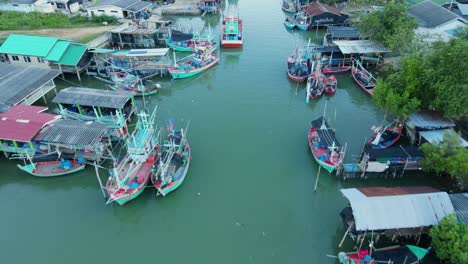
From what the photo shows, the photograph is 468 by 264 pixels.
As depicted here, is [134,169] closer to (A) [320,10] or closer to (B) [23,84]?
(B) [23,84]

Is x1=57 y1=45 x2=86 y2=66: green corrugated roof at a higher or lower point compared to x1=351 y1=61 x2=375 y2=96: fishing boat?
→ higher

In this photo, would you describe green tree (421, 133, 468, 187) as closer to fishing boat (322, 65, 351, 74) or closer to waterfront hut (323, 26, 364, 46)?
fishing boat (322, 65, 351, 74)

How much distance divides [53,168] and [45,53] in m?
17.0

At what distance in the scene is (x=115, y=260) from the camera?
754 inches

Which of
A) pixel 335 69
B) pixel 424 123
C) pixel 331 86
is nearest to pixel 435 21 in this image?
pixel 335 69

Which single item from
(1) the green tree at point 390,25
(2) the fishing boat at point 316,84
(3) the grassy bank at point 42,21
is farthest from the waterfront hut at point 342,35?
(3) the grassy bank at point 42,21

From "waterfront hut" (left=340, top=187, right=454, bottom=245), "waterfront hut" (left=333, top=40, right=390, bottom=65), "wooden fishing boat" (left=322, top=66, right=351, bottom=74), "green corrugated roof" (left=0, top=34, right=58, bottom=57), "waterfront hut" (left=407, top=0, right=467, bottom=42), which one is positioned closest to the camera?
"waterfront hut" (left=340, top=187, right=454, bottom=245)

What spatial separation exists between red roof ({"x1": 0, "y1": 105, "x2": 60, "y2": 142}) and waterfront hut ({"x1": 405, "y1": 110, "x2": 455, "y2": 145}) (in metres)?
28.3

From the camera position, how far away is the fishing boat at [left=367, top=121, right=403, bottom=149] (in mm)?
25703

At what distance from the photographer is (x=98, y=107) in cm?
2802

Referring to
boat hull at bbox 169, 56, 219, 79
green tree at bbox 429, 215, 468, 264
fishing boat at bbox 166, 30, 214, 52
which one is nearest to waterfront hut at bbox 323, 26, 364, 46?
fishing boat at bbox 166, 30, 214, 52

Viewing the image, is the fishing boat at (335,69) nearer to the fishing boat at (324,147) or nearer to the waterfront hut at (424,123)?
the fishing boat at (324,147)

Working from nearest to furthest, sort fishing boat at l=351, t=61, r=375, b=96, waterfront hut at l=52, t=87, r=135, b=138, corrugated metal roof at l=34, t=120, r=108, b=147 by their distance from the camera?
corrugated metal roof at l=34, t=120, r=108, b=147 < waterfront hut at l=52, t=87, r=135, b=138 < fishing boat at l=351, t=61, r=375, b=96

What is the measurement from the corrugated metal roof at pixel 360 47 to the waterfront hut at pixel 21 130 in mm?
31072
